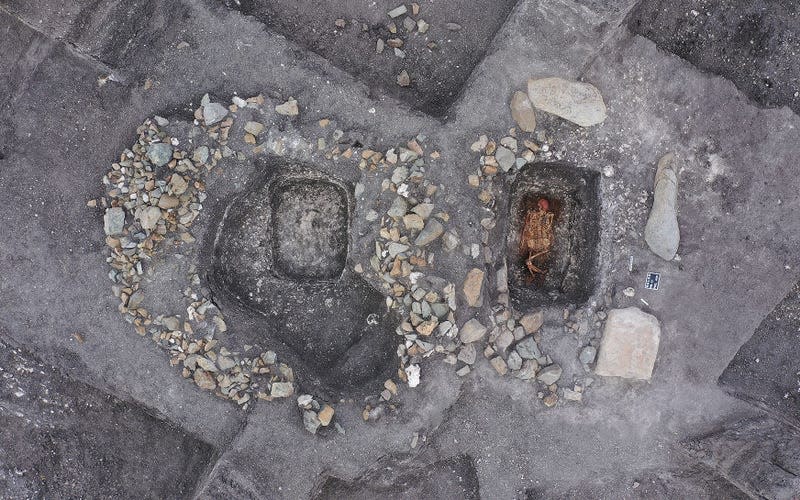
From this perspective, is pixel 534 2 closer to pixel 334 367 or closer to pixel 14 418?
pixel 334 367

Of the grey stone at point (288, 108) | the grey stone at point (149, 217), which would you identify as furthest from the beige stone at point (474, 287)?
the grey stone at point (149, 217)

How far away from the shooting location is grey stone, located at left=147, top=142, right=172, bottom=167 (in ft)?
10.6

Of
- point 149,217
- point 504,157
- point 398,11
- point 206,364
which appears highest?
point 398,11

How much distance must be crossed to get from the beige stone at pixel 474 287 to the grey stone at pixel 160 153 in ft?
6.09

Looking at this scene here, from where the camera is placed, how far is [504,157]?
10.4 feet

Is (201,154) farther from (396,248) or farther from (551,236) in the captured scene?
(551,236)

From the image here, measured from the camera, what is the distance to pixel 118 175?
10.8 feet

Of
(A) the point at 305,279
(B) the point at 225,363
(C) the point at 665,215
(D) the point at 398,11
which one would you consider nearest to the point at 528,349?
(C) the point at 665,215

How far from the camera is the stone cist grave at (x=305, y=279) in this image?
3.44 m

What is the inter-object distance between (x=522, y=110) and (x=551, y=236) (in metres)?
0.85

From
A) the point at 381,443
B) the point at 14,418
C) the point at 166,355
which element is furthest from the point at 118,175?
the point at 381,443

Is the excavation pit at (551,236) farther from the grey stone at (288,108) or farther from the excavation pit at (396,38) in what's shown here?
the grey stone at (288,108)

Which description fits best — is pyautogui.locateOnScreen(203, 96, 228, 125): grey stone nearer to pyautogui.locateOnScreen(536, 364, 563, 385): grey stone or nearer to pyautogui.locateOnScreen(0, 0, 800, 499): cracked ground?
pyautogui.locateOnScreen(0, 0, 800, 499): cracked ground

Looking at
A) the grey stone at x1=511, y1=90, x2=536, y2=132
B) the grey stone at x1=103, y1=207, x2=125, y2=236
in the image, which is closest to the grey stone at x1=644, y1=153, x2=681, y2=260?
the grey stone at x1=511, y1=90, x2=536, y2=132
